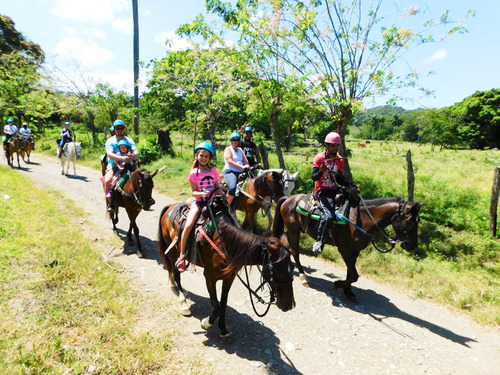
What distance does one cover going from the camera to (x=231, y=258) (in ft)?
12.4

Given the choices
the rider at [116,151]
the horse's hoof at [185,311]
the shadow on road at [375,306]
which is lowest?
the shadow on road at [375,306]

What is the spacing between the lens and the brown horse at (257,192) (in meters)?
7.57

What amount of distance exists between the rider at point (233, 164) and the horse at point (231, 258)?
3488mm

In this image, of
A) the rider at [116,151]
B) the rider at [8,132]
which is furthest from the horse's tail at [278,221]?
the rider at [8,132]

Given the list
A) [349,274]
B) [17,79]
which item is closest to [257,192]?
[349,274]

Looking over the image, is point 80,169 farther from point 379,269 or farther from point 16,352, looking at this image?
point 379,269

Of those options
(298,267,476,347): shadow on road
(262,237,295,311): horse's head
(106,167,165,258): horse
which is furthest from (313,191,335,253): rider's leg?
(106,167,165,258): horse

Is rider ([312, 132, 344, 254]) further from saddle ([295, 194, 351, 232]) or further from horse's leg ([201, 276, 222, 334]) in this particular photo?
horse's leg ([201, 276, 222, 334])

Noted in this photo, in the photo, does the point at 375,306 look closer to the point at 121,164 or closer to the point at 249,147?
the point at 249,147

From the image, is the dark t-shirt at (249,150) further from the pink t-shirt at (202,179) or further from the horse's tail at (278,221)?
the pink t-shirt at (202,179)

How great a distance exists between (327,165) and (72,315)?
5109mm

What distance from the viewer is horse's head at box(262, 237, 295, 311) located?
3.34 meters

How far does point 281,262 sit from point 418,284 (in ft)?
15.6

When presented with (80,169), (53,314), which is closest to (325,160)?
(53,314)
